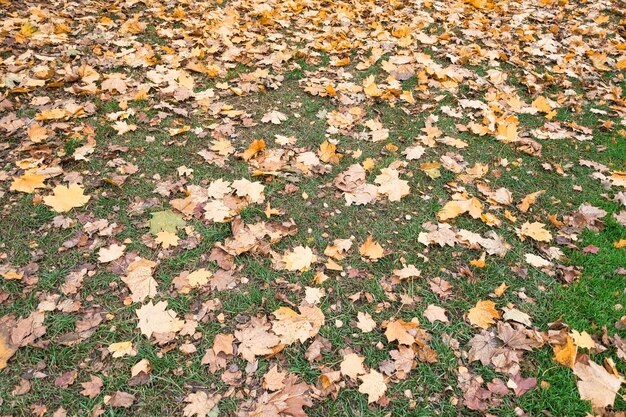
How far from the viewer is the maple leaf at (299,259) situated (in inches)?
116

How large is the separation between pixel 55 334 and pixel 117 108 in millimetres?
2421

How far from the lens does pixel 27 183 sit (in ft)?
10.8

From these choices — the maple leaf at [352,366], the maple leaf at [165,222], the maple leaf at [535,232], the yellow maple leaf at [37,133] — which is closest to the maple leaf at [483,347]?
the maple leaf at [352,366]

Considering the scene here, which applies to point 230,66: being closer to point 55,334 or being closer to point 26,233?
point 26,233

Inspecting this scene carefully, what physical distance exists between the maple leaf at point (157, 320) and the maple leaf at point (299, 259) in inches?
31.7

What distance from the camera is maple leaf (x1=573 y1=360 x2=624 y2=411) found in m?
2.27

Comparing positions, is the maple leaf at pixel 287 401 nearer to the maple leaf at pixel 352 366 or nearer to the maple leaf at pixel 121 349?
the maple leaf at pixel 352 366

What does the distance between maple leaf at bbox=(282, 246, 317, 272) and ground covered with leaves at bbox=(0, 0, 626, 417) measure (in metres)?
0.01

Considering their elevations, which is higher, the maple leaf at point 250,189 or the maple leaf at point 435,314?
the maple leaf at point 250,189

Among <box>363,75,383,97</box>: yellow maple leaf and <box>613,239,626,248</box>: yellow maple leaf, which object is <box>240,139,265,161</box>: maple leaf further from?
<box>613,239,626,248</box>: yellow maple leaf

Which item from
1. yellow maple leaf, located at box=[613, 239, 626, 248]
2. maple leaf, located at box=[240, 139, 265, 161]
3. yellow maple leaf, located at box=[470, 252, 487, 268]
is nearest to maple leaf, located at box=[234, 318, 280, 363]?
yellow maple leaf, located at box=[470, 252, 487, 268]

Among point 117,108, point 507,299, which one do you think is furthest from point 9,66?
point 507,299

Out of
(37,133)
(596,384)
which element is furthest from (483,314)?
(37,133)

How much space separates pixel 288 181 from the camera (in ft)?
11.7
